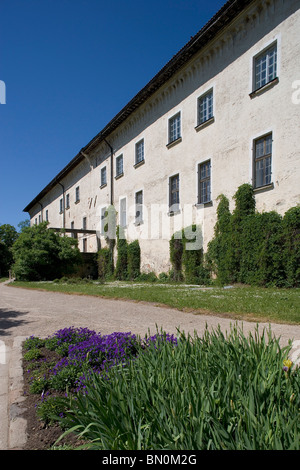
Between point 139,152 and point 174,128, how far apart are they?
4.00m

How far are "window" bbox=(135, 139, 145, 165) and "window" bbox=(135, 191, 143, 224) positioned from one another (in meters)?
2.20

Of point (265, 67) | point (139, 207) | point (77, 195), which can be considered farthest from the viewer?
point (77, 195)

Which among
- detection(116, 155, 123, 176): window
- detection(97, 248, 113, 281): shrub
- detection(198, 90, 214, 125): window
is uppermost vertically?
detection(198, 90, 214, 125): window

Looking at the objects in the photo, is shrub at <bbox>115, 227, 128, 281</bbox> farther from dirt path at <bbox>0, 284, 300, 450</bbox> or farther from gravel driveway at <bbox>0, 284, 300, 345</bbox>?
gravel driveway at <bbox>0, 284, 300, 345</bbox>

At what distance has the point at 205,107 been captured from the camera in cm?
1522

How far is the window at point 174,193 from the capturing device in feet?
55.6

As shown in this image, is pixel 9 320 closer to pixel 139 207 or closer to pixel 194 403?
pixel 194 403

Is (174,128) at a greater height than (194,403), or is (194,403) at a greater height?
(174,128)

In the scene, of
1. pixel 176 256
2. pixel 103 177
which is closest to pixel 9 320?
pixel 176 256

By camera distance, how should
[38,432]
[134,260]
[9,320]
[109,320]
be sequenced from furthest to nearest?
1. [134,260]
2. [9,320]
3. [109,320]
4. [38,432]

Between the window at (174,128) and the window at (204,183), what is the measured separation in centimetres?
287

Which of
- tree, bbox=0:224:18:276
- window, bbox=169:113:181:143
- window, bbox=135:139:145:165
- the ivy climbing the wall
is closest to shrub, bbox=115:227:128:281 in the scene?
window, bbox=135:139:145:165

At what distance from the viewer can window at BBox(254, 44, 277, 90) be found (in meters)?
11.7

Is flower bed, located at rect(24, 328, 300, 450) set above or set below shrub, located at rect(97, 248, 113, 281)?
above
